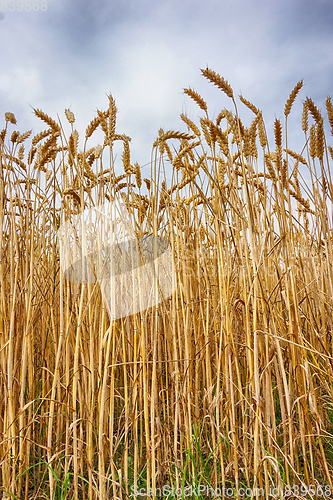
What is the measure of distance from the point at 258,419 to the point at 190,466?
1.31 feet

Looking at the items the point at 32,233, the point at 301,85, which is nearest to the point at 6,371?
the point at 32,233

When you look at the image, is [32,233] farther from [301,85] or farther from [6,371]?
[301,85]

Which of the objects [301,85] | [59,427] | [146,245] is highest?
[301,85]

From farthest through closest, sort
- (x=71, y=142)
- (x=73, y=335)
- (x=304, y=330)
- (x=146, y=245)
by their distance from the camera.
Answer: (x=304, y=330) → (x=146, y=245) → (x=73, y=335) → (x=71, y=142)

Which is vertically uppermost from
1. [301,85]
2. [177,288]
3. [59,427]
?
[301,85]

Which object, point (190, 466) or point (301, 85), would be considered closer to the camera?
point (190, 466)

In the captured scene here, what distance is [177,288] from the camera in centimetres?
130

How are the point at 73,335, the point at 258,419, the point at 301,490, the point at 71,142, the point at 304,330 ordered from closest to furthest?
1. the point at 258,419
2. the point at 301,490
3. the point at 71,142
4. the point at 73,335
5. the point at 304,330

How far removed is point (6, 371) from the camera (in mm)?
1181

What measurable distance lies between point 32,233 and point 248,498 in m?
1.19

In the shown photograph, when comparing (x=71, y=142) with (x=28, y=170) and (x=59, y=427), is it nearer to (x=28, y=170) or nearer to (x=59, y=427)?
(x=28, y=170)

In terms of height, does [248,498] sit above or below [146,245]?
below

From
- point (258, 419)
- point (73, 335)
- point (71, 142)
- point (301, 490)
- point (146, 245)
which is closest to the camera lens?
point (258, 419)

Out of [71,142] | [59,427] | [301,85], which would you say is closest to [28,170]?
[71,142]
